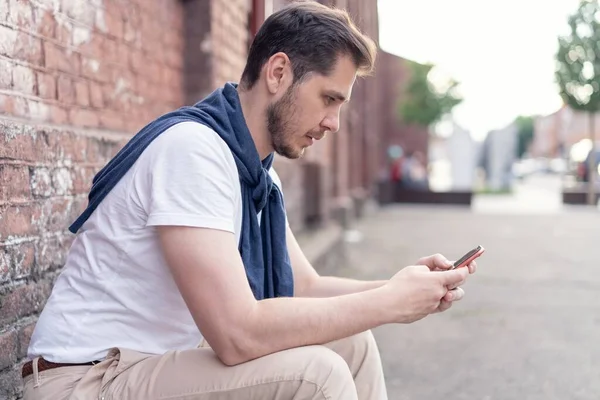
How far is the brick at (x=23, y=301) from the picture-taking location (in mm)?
2400

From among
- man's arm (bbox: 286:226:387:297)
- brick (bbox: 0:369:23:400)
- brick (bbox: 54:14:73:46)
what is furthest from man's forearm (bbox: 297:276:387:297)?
brick (bbox: 54:14:73:46)

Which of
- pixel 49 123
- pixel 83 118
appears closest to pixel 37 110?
pixel 49 123

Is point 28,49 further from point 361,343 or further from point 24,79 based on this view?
point 361,343

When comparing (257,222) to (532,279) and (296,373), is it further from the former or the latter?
(532,279)

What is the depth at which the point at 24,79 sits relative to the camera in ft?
8.78

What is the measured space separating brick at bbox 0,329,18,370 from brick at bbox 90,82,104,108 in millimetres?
1303

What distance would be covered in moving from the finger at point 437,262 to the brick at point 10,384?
1.45 meters

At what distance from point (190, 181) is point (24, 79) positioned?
1300 millimetres

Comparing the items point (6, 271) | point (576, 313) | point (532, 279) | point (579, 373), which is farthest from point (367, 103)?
point (6, 271)

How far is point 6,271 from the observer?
2395 mm

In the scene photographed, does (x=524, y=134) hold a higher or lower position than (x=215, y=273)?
higher

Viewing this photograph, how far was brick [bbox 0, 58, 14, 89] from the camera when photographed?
2.49 m

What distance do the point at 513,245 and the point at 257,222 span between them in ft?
29.7

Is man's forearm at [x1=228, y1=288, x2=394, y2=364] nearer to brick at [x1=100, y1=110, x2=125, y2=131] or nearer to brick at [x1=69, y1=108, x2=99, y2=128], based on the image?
brick at [x1=69, y1=108, x2=99, y2=128]
